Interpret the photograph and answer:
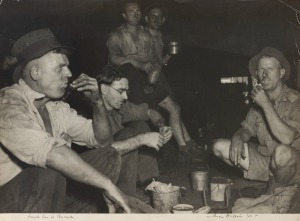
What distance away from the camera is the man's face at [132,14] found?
2343 millimetres

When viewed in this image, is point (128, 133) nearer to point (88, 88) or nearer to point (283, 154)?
point (88, 88)

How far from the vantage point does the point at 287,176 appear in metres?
2.09

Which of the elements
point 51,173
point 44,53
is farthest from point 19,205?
point 44,53

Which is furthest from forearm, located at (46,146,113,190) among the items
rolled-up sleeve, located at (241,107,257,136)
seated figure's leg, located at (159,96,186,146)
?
rolled-up sleeve, located at (241,107,257,136)

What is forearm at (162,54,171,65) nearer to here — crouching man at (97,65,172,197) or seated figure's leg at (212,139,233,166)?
crouching man at (97,65,172,197)

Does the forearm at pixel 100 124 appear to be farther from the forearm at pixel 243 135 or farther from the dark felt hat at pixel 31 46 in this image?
the forearm at pixel 243 135

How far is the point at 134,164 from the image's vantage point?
2.22 metres

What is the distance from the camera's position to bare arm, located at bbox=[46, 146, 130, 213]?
1771mm

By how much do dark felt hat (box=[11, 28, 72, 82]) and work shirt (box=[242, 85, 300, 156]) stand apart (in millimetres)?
1284

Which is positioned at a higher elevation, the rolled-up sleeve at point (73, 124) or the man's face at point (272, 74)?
the man's face at point (272, 74)

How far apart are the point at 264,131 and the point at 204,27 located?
836 mm

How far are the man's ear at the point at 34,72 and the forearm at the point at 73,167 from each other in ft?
1.54
